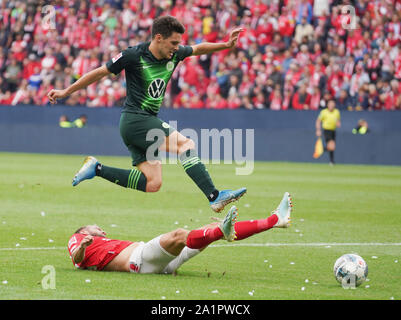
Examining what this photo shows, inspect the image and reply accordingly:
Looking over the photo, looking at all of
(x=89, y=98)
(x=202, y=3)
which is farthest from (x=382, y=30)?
(x=89, y=98)

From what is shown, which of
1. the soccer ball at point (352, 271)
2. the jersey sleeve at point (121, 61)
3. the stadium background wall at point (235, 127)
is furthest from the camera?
the stadium background wall at point (235, 127)

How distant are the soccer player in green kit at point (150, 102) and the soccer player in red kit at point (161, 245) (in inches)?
36.3

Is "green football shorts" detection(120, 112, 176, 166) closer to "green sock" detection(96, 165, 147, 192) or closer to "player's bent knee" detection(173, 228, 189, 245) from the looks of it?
"green sock" detection(96, 165, 147, 192)

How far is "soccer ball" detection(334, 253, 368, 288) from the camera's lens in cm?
776

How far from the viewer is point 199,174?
9.43 m

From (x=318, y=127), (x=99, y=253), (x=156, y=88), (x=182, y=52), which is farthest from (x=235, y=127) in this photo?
(x=99, y=253)

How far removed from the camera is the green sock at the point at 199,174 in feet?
30.6

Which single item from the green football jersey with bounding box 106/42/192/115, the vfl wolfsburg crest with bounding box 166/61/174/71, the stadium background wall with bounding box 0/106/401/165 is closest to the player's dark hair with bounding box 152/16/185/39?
the green football jersey with bounding box 106/42/192/115

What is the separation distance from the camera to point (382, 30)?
26.5 m

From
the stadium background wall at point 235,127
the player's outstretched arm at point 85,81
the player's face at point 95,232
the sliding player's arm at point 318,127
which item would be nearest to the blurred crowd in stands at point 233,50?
the stadium background wall at point 235,127

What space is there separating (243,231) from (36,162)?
18.8 metres

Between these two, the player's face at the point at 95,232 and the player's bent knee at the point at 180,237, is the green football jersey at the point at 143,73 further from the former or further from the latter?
the player's bent knee at the point at 180,237
